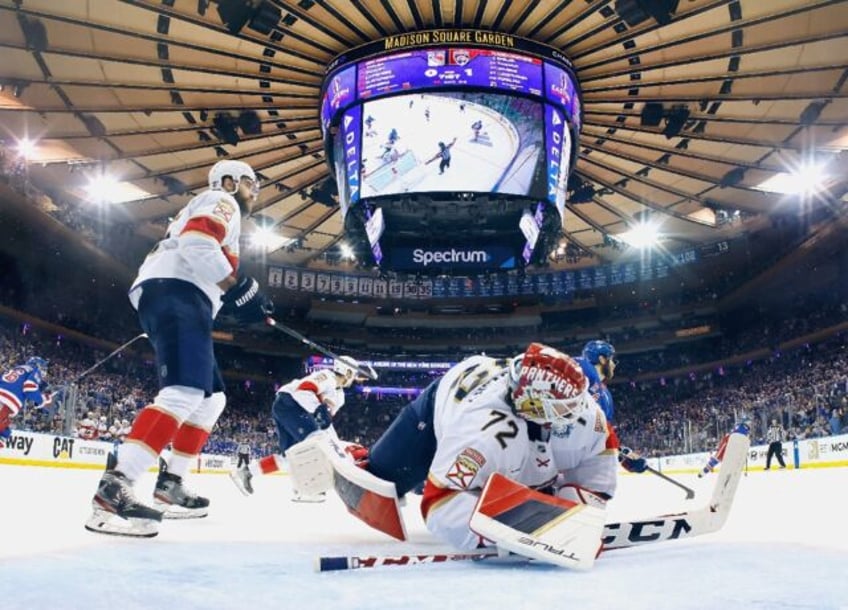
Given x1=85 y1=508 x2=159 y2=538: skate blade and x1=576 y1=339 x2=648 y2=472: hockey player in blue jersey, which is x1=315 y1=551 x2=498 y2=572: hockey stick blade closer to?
x1=85 y1=508 x2=159 y2=538: skate blade

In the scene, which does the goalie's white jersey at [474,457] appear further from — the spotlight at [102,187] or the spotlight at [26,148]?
the spotlight at [102,187]

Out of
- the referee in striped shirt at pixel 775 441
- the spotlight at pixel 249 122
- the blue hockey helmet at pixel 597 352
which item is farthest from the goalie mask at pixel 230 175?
the referee in striped shirt at pixel 775 441

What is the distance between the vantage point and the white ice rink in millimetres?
1900

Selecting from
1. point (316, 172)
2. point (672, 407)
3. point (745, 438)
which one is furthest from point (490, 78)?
point (672, 407)

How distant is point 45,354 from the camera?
84.7 feet

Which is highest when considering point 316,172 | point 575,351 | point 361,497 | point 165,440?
point 316,172

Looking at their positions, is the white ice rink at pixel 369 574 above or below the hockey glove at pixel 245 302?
below

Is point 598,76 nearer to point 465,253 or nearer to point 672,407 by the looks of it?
point 465,253

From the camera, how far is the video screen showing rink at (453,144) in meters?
13.0

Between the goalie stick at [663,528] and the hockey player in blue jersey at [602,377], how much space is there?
265cm

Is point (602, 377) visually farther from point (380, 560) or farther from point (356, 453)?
point (380, 560)

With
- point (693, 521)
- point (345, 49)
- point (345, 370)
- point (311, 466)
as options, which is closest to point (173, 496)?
point (311, 466)

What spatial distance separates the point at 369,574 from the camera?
97.2 inches

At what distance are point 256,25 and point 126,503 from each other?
9997 millimetres
